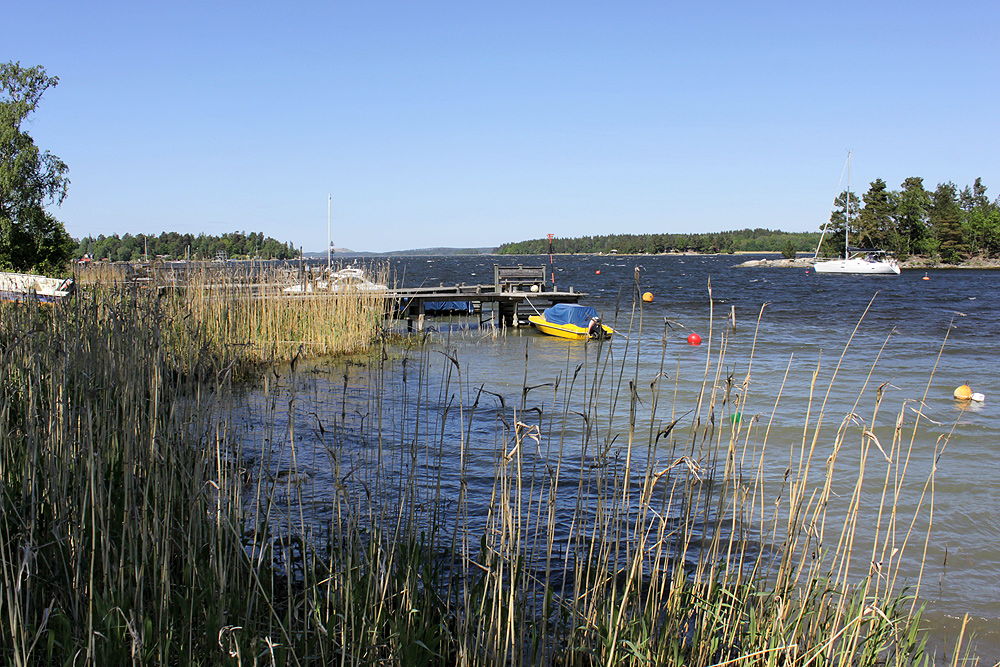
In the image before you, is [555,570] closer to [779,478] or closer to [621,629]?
[621,629]

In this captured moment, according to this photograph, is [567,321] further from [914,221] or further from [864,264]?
[914,221]

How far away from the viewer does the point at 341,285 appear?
14.3 metres

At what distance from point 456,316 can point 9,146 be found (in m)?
13.3

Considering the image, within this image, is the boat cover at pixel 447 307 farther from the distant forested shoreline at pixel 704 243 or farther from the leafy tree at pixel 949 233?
the distant forested shoreline at pixel 704 243

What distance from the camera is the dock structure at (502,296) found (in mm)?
20062

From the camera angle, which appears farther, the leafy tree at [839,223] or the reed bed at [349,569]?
the leafy tree at [839,223]

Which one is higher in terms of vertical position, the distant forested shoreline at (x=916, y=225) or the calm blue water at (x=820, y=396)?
the distant forested shoreline at (x=916, y=225)

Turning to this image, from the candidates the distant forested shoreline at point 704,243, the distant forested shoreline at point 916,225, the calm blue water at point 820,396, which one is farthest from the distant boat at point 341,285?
the distant forested shoreline at point 704,243

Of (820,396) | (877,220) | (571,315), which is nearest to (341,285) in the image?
(571,315)

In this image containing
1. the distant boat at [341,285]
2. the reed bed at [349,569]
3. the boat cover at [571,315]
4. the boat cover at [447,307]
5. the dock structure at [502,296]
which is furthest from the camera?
the boat cover at [447,307]

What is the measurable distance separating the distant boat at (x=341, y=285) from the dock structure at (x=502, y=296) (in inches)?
97.0

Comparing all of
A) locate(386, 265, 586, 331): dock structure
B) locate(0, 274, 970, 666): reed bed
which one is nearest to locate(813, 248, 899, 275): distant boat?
locate(386, 265, 586, 331): dock structure

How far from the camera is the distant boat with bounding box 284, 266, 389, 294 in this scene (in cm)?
1351

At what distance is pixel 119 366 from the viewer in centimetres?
383
